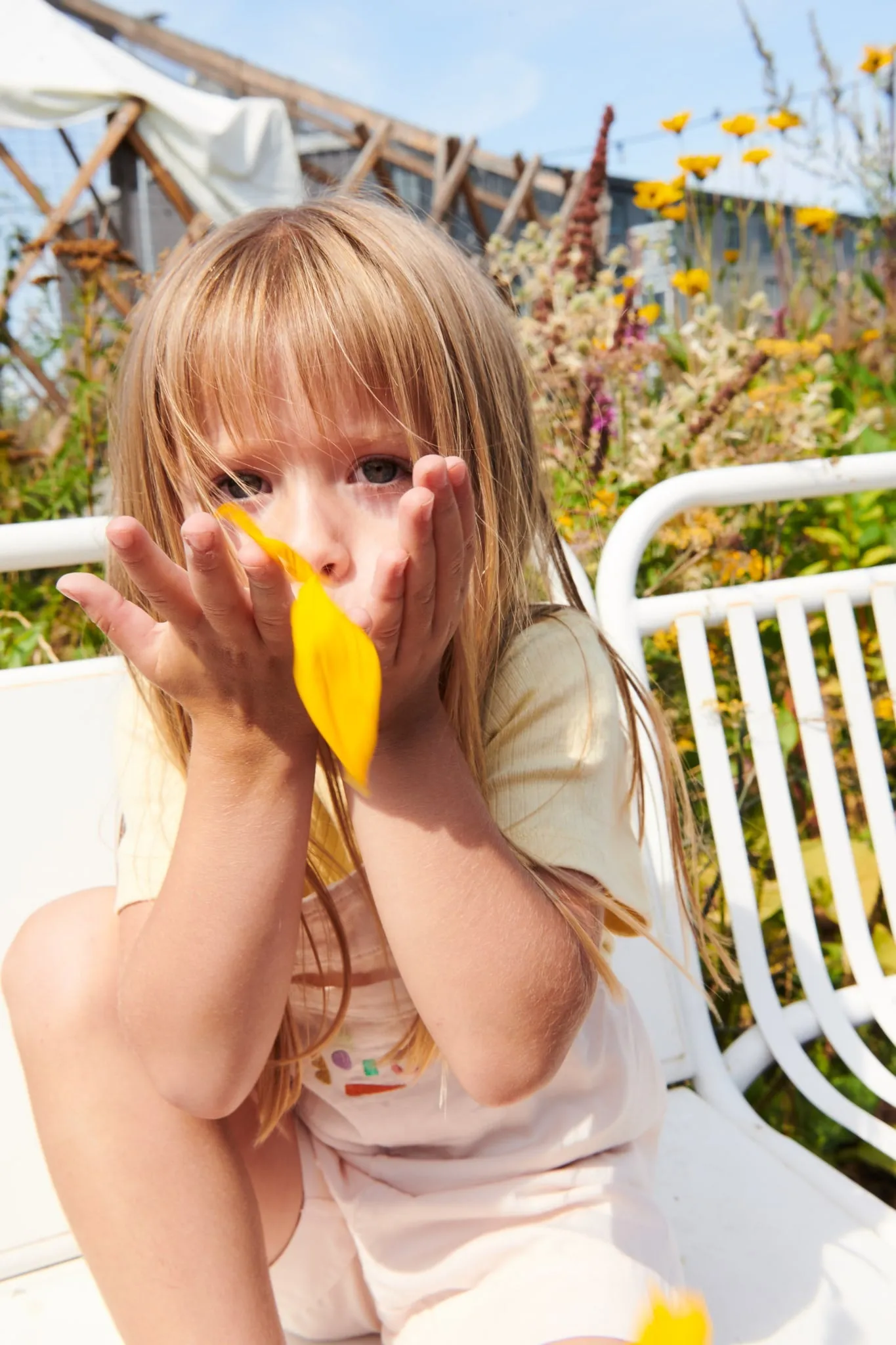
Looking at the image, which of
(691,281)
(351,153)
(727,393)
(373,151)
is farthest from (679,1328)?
(351,153)

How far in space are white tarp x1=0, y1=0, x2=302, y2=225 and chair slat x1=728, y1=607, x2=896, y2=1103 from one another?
406cm

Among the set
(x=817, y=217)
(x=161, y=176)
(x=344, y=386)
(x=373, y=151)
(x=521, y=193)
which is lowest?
(x=344, y=386)

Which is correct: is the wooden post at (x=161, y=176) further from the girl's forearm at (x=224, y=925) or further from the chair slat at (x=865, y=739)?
the girl's forearm at (x=224, y=925)

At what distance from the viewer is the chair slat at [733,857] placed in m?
1.12

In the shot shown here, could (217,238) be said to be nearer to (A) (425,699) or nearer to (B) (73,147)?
(A) (425,699)

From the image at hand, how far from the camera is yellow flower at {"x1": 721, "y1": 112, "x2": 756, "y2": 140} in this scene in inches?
89.6

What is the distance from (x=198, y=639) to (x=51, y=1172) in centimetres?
42

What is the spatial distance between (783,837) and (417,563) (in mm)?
764

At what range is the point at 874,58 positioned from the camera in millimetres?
2414

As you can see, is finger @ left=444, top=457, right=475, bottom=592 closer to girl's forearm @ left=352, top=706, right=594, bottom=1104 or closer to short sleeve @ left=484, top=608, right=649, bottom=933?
girl's forearm @ left=352, top=706, right=594, bottom=1104

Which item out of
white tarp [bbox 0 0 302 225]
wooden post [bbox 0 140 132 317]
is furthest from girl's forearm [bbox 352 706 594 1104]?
white tarp [bbox 0 0 302 225]

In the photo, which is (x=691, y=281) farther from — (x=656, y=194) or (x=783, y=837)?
(x=783, y=837)

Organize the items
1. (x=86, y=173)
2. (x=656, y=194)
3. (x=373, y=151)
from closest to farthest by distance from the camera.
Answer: (x=656, y=194), (x=86, y=173), (x=373, y=151)

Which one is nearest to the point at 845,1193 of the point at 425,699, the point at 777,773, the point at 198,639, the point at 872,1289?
the point at 872,1289
